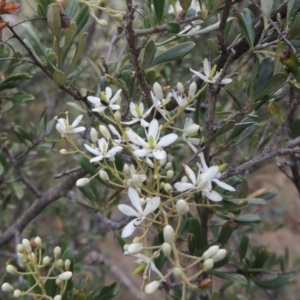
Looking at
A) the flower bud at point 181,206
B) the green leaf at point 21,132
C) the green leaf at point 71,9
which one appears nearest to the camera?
the flower bud at point 181,206

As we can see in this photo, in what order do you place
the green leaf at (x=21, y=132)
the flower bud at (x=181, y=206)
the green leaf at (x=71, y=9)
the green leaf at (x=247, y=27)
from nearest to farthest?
the flower bud at (x=181, y=206) → the green leaf at (x=247, y=27) → the green leaf at (x=71, y=9) → the green leaf at (x=21, y=132)

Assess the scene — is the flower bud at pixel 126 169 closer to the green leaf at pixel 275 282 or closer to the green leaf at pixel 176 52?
the green leaf at pixel 176 52

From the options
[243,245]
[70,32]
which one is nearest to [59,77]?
[70,32]

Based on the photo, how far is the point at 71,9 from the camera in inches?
30.3

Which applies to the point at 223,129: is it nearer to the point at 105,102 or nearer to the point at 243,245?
the point at 105,102

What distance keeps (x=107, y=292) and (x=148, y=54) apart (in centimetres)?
42

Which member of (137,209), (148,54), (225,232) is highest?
(148,54)

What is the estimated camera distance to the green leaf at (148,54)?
64 centimetres

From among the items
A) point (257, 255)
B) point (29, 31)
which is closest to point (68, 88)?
point (29, 31)

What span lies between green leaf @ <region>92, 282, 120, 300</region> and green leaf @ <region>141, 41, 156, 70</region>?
389 millimetres

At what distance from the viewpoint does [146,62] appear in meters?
0.67

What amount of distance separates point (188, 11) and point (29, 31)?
283mm

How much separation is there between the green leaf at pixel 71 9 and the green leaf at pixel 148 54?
0.18m

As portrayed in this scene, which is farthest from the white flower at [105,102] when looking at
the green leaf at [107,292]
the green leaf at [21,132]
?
the green leaf at [21,132]
